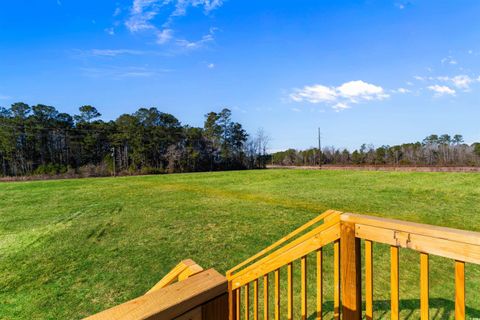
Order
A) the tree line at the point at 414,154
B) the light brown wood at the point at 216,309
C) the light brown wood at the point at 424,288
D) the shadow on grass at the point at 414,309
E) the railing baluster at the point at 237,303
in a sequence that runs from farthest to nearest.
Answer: the tree line at the point at 414,154 < the shadow on grass at the point at 414,309 < the railing baluster at the point at 237,303 < the light brown wood at the point at 424,288 < the light brown wood at the point at 216,309

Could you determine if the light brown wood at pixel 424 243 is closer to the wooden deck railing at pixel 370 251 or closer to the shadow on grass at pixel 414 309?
the wooden deck railing at pixel 370 251

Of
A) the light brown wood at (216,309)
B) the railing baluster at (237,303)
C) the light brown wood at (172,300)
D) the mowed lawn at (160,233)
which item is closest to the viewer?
the light brown wood at (172,300)

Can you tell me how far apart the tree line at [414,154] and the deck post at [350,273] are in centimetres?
3391

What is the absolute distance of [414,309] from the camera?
2619 mm

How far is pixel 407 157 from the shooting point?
109ft

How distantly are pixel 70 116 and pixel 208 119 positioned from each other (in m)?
16.9

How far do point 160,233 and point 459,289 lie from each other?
5336mm

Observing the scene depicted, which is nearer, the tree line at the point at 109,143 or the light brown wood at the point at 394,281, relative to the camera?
the light brown wood at the point at 394,281

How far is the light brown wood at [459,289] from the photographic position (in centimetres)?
85

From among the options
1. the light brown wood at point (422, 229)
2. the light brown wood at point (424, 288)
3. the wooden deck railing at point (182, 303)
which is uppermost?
the light brown wood at point (422, 229)

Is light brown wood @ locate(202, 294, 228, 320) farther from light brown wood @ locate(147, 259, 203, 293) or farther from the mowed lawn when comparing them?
the mowed lawn

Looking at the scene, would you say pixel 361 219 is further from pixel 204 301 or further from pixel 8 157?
pixel 8 157

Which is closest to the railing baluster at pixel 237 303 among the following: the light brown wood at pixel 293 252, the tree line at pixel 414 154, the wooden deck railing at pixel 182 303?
the light brown wood at pixel 293 252

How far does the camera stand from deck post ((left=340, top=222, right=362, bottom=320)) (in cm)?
118
